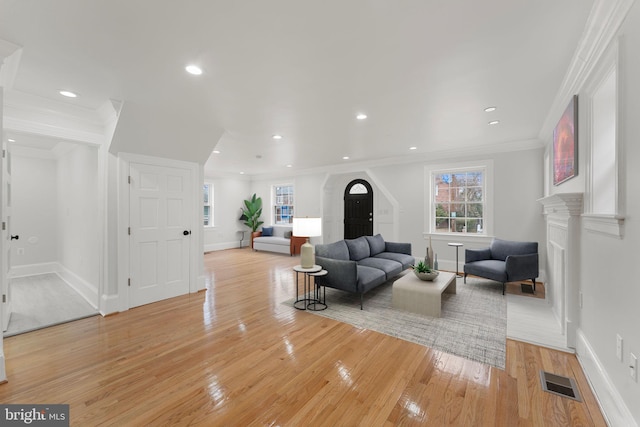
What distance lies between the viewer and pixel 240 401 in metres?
1.86

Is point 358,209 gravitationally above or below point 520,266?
above

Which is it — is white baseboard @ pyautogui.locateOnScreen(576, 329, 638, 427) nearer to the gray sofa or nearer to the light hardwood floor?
the light hardwood floor

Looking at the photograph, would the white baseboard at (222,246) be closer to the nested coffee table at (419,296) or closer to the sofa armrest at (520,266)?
the nested coffee table at (419,296)

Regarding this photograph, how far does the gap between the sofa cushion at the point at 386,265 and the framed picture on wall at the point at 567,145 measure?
7.77 ft

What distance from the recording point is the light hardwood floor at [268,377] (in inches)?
68.3

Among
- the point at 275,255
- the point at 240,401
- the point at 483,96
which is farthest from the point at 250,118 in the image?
the point at 275,255

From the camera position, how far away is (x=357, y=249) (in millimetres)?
4562

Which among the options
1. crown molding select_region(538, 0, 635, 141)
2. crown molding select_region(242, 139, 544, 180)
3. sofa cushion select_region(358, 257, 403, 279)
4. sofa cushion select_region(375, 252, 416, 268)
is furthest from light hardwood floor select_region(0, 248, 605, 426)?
crown molding select_region(242, 139, 544, 180)

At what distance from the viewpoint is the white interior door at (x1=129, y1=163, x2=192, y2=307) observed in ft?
12.0

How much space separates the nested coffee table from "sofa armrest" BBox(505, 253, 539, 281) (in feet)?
3.44

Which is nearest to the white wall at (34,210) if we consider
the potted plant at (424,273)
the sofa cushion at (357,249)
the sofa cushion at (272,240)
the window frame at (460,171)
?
the sofa cushion at (272,240)

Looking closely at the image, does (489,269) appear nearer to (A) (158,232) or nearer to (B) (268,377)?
(B) (268,377)

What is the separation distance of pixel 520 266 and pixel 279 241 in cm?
571

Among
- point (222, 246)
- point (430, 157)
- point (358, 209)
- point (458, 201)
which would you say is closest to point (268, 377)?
point (458, 201)
